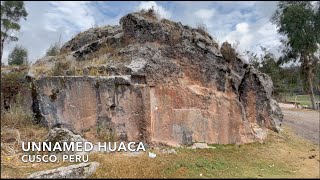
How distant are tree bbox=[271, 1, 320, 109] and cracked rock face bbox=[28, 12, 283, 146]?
1770 cm

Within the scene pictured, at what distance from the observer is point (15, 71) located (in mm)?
12438

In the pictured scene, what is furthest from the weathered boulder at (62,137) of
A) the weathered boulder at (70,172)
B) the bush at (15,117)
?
the bush at (15,117)

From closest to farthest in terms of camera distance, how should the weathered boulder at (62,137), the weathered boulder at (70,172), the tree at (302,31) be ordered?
the weathered boulder at (70,172) < the weathered boulder at (62,137) < the tree at (302,31)

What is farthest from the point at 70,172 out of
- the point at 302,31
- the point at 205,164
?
the point at 302,31

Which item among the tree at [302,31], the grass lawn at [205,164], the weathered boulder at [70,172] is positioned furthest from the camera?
the tree at [302,31]

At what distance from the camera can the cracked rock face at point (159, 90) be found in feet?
34.4

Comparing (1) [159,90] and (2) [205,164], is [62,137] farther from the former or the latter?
(2) [205,164]

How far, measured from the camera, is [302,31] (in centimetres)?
2944

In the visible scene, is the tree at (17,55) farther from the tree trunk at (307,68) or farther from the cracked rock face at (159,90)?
the tree trunk at (307,68)

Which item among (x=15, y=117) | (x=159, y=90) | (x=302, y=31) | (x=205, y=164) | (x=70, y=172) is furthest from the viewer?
(x=302, y=31)

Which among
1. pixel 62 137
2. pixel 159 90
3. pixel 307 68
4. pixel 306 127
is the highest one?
pixel 307 68

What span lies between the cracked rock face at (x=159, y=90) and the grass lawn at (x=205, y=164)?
0.84 m

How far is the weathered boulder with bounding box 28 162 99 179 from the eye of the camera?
7.62 meters

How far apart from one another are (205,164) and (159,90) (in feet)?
9.44
